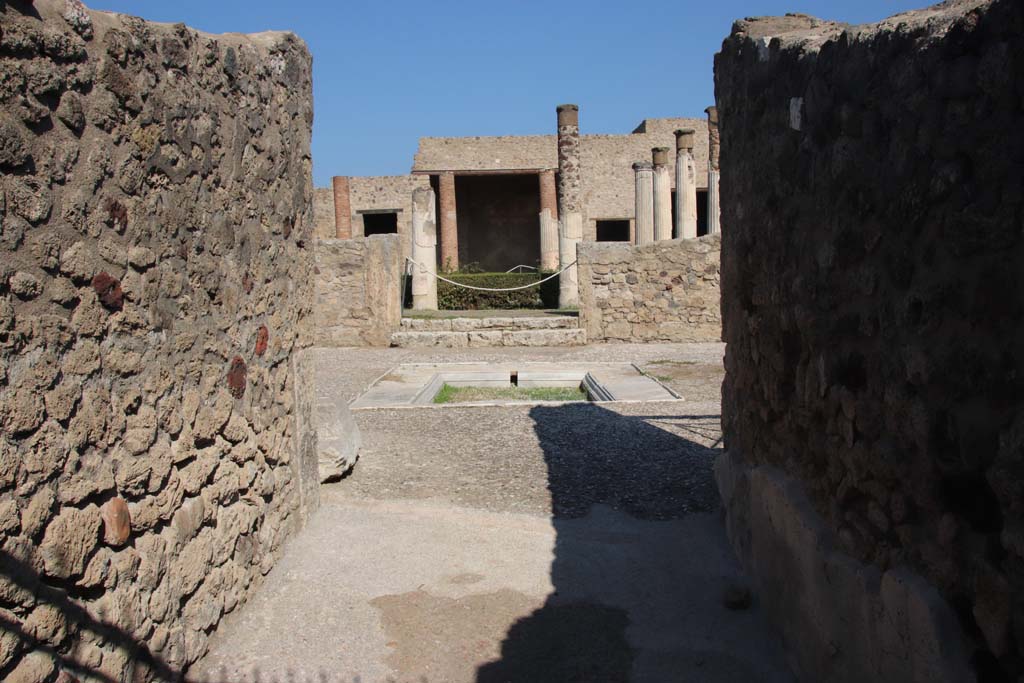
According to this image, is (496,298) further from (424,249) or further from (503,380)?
(503,380)

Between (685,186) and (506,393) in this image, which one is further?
(685,186)

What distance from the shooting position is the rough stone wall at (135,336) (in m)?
1.93

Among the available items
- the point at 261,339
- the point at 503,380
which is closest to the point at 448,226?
the point at 503,380

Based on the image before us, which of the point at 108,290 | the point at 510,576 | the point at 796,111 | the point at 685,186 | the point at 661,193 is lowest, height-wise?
the point at 510,576

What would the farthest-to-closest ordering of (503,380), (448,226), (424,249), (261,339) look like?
(448,226), (424,249), (503,380), (261,339)

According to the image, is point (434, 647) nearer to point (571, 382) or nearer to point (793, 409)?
point (793, 409)

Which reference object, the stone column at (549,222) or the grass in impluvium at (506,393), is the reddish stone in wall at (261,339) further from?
the stone column at (549,222)

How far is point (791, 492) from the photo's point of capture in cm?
277

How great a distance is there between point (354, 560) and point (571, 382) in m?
5.60

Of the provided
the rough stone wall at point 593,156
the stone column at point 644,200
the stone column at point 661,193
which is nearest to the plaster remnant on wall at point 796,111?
the stone column at point 644,200

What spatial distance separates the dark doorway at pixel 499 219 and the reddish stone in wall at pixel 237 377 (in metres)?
23.7

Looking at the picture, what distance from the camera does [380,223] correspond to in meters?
26.1

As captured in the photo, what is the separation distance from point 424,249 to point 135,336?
540 inches

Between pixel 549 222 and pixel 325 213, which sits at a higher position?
pixel 325 213
